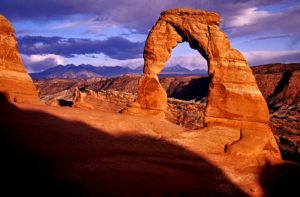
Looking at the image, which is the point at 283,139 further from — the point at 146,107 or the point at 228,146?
the point at 228,146

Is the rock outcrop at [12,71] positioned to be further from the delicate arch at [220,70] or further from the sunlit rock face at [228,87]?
the sunlit rock face at [228,87]

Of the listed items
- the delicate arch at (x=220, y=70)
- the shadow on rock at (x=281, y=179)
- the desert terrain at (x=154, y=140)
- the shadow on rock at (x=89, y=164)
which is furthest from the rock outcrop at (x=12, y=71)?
the shadow on rock at (x=281, y=179)

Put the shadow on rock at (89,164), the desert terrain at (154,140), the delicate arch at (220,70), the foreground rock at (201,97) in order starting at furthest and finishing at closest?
the foreground rock at (201,97), the delicate arch at (220,70), the desert terrain at (154,140), the shadow on rock at (89,164)

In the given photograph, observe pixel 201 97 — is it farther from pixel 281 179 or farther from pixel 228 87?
pixel 281 179

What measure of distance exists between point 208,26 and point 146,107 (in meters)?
6.75

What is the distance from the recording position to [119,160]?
45.6 ft

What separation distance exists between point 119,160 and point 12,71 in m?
15.2

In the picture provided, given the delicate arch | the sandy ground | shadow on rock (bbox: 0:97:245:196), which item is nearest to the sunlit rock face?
the delicate arch

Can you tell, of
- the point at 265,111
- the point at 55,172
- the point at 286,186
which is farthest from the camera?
the point at 265,111

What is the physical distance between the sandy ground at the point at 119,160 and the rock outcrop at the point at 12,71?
20.2 feet

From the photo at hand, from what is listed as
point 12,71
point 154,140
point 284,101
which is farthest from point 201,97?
point 154,140

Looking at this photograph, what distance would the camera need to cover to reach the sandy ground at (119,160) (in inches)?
428

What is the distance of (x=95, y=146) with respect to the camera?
15.1 m

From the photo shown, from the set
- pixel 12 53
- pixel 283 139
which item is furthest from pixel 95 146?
pixel 283 139
